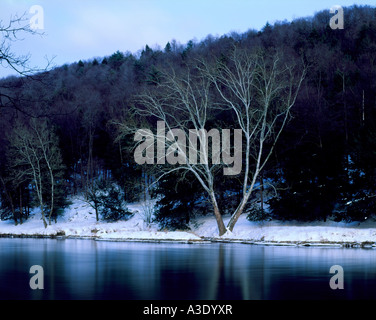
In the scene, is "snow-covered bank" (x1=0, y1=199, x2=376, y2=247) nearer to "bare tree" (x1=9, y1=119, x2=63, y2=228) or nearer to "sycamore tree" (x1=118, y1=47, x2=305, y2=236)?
"sycamore tree" (x1=118, y1=47, x2=305, y2=236)

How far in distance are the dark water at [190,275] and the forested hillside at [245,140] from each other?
4439 mm

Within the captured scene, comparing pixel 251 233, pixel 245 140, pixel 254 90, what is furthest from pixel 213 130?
pixel 251 233

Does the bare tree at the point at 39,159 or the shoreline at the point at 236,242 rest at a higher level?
the bare tree at the point at 39,159

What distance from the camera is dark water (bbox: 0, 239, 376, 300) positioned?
10.7m

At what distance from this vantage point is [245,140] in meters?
34.7

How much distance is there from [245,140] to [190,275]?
2161 cm

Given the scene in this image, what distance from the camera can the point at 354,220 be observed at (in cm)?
2934

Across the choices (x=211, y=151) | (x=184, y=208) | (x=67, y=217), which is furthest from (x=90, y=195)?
(x=211, y=151)

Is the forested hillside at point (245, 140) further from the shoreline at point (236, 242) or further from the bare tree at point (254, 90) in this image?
the shoreline at point (236, 242)

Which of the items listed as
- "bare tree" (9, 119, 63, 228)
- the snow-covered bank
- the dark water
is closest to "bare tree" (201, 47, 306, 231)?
the snow-covered bank

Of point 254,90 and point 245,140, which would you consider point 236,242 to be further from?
point 254,90

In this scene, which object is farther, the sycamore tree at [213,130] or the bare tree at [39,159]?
the bare tree at [39,159]

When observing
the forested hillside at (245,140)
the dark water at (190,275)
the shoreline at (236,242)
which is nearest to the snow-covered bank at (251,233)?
the shoreline at (236,242)

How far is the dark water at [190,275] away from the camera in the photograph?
10742mm
